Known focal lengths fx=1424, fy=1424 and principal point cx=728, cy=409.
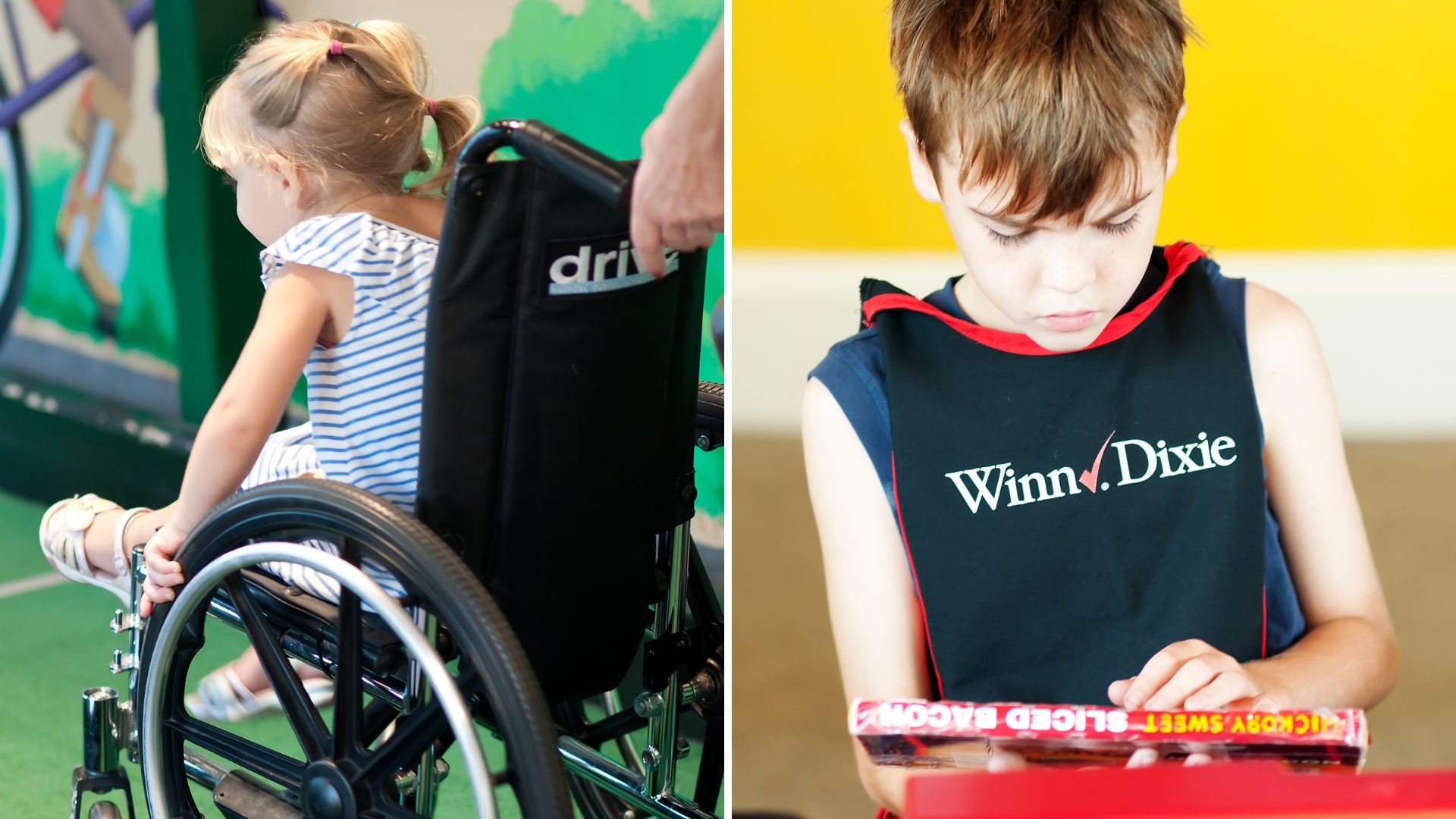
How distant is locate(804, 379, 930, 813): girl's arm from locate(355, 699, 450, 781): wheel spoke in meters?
0.45

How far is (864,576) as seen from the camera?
100cm

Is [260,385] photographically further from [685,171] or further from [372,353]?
[685,171]

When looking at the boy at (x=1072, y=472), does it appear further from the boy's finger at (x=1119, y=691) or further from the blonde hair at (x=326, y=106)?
the blonde hair at (x=326, y=106)

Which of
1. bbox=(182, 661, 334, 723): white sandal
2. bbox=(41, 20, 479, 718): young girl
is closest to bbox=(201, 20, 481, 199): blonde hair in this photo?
bbox=(41, 20, 479, 718): young girl

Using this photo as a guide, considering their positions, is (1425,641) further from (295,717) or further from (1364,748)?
(295,717)

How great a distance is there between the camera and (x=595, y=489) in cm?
141

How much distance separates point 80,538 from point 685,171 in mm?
1072

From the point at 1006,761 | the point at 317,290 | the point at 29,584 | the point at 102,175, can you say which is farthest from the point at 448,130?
the point at 102,175

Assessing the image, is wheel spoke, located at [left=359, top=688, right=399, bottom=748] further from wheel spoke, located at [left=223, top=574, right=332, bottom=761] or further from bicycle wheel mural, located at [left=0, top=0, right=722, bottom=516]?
bicycle wheel mural, located at [left=0, top=0, right=722, bottom=516]

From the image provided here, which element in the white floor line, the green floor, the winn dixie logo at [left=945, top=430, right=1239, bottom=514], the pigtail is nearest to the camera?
the winn dixie logo at [left=945, top=430, right=1239, bottom=514]

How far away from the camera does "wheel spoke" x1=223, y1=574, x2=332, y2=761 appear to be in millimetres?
1379

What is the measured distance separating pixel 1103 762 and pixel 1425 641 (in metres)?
0.75

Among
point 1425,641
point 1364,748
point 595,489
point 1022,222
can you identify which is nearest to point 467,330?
point 595,489

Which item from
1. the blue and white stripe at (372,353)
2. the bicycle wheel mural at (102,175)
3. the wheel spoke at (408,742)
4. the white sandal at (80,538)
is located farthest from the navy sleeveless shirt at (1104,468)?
the bicycle wheel mural at (102,175)
